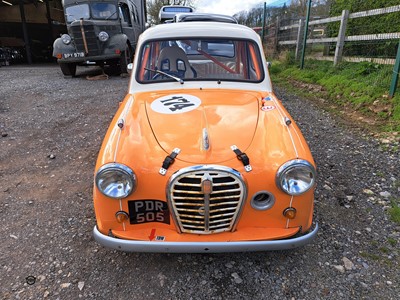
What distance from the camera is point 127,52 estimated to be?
10922 mm

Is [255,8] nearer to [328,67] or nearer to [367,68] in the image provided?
[328,67]

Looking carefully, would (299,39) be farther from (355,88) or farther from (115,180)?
(115,180)

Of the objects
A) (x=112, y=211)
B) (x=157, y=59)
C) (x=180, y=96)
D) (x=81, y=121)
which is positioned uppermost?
(x=157, y=59)

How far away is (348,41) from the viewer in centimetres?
761

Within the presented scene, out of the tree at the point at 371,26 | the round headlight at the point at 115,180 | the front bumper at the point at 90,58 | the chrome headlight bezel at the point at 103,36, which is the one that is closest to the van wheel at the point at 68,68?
the front bumper at the point at 90,58

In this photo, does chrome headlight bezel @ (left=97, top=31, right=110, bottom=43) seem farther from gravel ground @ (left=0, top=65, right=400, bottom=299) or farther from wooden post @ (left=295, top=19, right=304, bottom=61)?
gravel ground @ (left=0, top=65, right=400, bottom=299)

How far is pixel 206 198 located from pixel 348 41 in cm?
719

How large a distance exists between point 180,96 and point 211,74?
560 millimetres

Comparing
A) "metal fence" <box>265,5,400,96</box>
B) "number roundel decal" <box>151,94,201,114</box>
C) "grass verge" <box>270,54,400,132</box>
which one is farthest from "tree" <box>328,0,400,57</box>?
"number roundel decal" <box>151,94,201,114</box>

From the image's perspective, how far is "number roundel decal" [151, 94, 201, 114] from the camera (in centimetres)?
272

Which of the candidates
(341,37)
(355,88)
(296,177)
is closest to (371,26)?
(341,37)

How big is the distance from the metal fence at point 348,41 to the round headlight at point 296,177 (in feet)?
14.3

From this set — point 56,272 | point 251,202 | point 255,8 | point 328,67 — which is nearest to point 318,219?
point 251,202

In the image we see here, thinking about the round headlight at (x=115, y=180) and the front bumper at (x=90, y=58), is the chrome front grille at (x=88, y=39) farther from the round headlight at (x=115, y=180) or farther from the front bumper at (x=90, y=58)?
the round headlight at (x=115, y=180)
